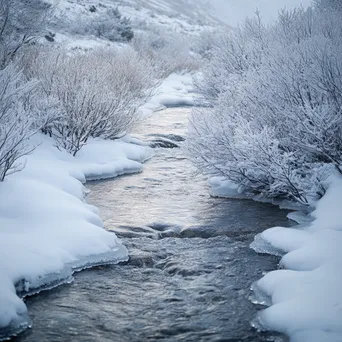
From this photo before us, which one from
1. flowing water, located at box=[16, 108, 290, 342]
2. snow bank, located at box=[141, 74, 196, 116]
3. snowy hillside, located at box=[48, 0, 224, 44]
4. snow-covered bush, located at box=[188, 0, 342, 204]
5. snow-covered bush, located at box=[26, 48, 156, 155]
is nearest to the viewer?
flowing water, located at box=[16, 108, 290, 342]

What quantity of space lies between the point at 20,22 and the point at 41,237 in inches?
412

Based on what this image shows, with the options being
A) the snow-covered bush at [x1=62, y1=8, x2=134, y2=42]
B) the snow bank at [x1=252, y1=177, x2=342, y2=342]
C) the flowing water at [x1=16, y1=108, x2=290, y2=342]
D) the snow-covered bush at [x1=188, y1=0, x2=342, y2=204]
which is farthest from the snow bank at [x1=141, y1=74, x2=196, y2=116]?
the snow bank at [x1=252, y1=177, x2=342, y2=342]

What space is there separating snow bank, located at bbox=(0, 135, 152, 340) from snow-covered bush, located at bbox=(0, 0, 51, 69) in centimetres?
580

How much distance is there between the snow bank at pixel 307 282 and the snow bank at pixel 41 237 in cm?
170

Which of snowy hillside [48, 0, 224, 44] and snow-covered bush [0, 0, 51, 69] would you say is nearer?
snow-covered bush [0, 0, 51, 69]

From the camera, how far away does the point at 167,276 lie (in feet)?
15.3

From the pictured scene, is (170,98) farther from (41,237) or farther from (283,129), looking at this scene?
(41,237)

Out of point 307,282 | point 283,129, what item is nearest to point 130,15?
point 283,129

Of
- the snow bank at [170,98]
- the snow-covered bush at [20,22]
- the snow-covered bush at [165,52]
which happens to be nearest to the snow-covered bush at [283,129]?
the snow-covered bush at [20,22]

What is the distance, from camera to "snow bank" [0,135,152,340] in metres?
4.03

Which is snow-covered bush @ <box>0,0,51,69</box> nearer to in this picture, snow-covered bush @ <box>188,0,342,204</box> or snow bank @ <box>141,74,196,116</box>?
snow bank @ <box>141,74,196,116</box>

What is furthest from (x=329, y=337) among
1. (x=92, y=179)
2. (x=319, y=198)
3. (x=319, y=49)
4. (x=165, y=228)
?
(x=92, y=179)

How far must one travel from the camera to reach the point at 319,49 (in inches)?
287

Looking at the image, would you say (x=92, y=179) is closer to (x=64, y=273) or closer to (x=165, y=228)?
(x=165, y=228)
